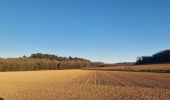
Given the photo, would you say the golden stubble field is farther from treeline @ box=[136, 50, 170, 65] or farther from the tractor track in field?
treeline @ box=[136, 50, 170, 65]

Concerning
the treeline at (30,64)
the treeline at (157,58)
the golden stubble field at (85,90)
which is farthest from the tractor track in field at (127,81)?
the treeline at (157,58)

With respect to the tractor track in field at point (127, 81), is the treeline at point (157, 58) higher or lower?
higher

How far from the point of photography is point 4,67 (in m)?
108

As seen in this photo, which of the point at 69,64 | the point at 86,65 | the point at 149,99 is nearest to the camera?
the point at 149,99

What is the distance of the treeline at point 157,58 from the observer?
130000 millimetres

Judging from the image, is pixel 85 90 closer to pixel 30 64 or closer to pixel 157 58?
pixel 30 64

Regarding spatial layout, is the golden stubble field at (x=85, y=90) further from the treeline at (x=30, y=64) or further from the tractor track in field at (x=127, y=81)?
the treeline at (x=30, y=64)

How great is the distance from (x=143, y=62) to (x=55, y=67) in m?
39.8

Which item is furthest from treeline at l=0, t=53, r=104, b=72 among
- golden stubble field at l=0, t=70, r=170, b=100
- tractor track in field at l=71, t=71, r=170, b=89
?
golden stubble field at l=0, t=70, r=170, b=100

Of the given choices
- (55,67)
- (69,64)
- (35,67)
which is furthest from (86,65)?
(35,67)

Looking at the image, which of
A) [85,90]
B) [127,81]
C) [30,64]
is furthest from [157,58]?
[85,90]

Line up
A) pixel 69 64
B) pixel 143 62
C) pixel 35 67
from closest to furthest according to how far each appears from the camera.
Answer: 1. pixel 35 67
2. pixel 143 62
3. pixel 69 64

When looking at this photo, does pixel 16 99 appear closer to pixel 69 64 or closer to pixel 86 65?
pixel 69 64

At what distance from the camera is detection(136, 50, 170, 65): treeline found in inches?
5118
